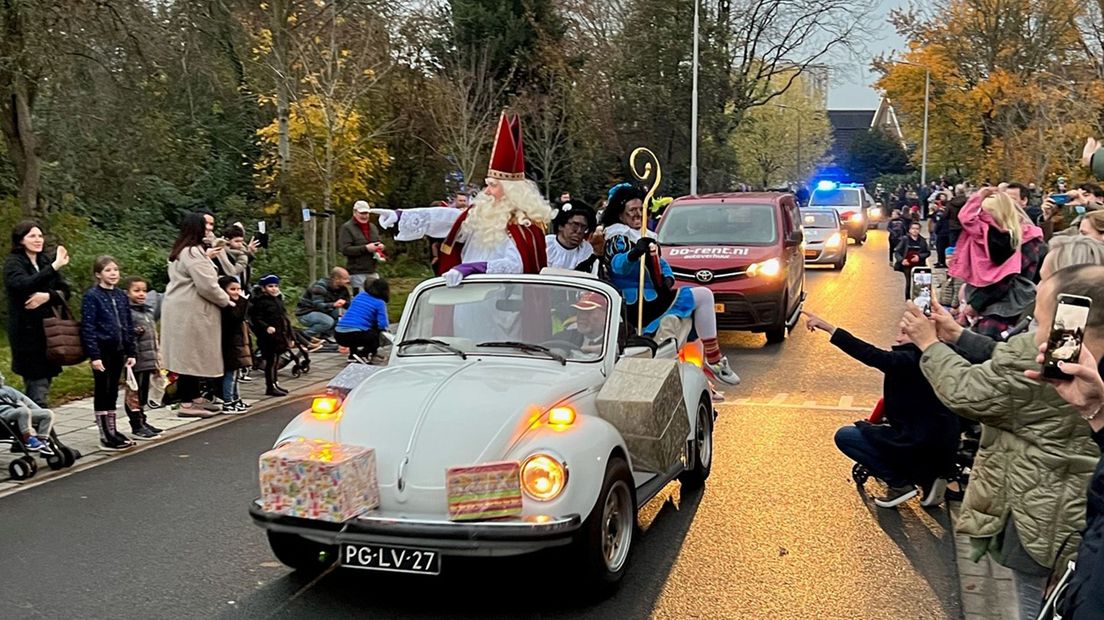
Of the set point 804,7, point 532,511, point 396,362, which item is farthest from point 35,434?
point 804,7

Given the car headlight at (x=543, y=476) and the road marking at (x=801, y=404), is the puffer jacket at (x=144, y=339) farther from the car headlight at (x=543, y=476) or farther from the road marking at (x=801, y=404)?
the car headlight at (x=543, y=476)

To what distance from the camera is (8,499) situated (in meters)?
7.17

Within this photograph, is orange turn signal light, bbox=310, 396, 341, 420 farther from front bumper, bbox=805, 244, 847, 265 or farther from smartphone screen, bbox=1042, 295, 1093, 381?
front bumper, bbox=805, 244, 847, 265

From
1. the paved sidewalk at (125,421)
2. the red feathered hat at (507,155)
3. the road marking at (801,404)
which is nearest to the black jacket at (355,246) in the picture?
the paved sidewalk at (125,421)

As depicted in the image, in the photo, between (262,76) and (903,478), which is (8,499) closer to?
(903,478)

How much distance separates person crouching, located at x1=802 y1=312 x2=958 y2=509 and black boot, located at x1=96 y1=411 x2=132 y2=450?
19.4ft

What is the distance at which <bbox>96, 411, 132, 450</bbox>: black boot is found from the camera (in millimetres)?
8562

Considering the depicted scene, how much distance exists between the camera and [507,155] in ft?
25.9

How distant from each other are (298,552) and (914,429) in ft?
12.7

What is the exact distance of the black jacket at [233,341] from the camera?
10.0 m

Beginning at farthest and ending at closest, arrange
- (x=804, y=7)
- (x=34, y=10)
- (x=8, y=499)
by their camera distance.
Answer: (x=804, y=7) → (x=34, y=10) → (x=8, y=499)

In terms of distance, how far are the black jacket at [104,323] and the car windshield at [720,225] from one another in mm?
8055

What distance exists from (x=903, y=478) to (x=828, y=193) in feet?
96.4

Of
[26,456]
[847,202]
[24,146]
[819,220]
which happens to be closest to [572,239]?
[26,456]
